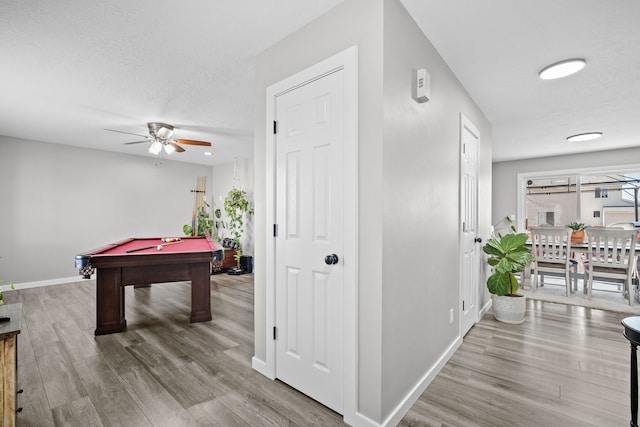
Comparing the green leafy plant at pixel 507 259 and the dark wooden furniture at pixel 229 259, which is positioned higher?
the green leafy plant at pixel 507 259

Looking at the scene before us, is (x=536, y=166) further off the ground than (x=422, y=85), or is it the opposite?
(x=536, y=166)

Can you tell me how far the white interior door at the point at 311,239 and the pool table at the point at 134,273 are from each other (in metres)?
1.67

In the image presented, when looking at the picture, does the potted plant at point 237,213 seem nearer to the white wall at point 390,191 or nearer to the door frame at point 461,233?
the white wall at point 390,191

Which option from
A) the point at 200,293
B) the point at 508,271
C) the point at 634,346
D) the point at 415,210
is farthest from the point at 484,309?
the point at 200,293

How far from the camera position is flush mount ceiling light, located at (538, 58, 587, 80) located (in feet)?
7.72

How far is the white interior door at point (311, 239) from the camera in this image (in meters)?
1.73

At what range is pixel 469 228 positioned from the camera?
117 inches

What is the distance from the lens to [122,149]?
561 cm

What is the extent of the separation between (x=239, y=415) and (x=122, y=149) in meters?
5.78

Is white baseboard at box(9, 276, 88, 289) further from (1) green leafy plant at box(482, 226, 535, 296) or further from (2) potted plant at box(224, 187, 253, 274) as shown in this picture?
(1) green leafy plant at box(482, 226, 535, 296)

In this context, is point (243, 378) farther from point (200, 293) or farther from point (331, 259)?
point (200, 293)

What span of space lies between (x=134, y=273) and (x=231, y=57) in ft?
8.45

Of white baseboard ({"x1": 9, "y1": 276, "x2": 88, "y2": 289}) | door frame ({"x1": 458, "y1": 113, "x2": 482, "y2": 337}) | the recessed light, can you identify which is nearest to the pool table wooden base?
door frame ({"x1": 458, "y1": 113, "x2": 482, "y2": 337})

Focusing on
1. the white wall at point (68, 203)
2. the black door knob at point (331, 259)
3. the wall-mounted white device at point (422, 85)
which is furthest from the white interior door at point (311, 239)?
the white wall at point (68, 203)
